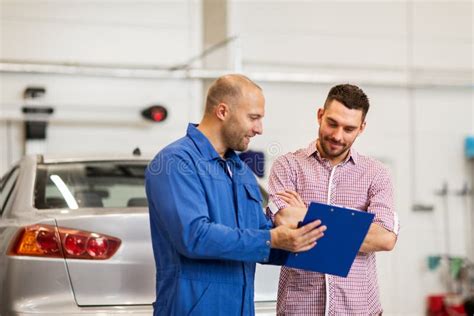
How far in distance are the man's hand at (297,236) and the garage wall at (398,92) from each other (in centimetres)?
569

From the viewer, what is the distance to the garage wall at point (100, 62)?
24.6ft

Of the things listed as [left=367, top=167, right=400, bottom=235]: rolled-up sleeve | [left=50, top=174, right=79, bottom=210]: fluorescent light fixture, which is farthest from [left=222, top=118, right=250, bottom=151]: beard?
[left=50, top=174, right=79, bottom=210]: fluorescent light fixture

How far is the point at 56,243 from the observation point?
3.33 meters

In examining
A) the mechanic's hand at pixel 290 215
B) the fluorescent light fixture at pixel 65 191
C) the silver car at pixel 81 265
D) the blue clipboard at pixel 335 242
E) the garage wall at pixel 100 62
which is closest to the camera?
the blue clipboard at pixel 335 242

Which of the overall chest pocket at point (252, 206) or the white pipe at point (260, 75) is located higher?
the white pipe at point (260, 75)

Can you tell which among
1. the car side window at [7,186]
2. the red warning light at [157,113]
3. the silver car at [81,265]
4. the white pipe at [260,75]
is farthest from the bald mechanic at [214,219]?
the white pipe at [260,75]

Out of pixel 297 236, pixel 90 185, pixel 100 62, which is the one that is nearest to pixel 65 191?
pixel 90 185

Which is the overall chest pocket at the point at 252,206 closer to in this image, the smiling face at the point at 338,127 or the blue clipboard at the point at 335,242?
the blue clipboard at the point at 335,242

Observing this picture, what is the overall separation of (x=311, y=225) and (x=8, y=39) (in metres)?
5.67

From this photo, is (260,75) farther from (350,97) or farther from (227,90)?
(227,90)

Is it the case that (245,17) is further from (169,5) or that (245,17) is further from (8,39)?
(8,39)

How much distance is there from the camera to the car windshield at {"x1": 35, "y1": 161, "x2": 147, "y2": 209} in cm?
384

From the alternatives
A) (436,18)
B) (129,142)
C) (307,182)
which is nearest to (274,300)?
(307,182)

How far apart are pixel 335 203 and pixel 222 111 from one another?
21.6 inches
